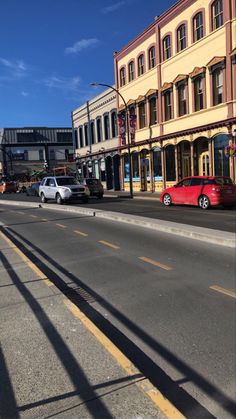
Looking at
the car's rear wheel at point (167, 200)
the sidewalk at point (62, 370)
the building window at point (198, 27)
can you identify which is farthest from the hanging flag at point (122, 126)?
the sidewalk at point (62, 370)

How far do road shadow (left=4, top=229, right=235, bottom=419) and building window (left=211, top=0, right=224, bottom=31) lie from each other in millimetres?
24072

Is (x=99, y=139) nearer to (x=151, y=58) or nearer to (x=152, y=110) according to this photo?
(x=152, y=110)

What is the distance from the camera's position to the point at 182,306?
595 centimetres

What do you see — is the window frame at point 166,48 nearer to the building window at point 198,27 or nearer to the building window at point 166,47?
the building window at point 166,47

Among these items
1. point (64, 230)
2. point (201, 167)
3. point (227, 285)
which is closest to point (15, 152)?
point (201, 167)

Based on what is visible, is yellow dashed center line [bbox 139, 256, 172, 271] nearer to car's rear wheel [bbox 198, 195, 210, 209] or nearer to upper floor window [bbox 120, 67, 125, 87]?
car's rear wheel [bbox 198, 195, 210, 209]

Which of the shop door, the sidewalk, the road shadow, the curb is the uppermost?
the shop door

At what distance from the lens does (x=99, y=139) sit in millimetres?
49188

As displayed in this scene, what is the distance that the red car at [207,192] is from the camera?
1981 cm

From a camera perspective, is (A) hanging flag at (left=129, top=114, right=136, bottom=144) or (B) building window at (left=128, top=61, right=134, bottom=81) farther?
(B) building window at (left=128, top=61, right=134, bottom=81)

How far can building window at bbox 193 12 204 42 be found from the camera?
1136 inches

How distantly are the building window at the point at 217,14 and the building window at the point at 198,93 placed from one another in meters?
3.44

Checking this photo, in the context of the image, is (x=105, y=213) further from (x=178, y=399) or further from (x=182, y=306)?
(x=178, y=399)

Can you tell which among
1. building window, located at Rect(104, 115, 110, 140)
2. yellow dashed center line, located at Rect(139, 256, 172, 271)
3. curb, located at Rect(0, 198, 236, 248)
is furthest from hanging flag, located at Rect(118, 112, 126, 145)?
yellow dashed center line, located at Rect(139, 256, 172, 271)
